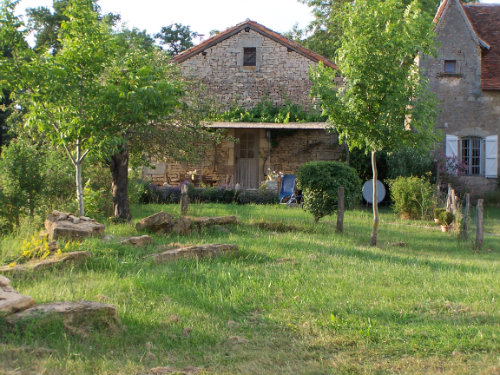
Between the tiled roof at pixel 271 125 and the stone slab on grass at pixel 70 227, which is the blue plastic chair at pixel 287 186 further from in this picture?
the stone slab on grass at pixel 70 227

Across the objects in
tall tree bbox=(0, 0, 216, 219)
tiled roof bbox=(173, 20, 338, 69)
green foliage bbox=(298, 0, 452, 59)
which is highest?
green foliage bbox=(298, 0, 452, 59)

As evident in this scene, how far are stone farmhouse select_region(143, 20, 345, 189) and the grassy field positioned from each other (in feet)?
34.9

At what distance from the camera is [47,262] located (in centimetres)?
694

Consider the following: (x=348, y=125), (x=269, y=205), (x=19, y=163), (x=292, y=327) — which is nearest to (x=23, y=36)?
(x=19, y=163)

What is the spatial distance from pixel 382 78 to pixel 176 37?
31872mm

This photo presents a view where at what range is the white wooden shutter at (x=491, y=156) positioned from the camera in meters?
19.3

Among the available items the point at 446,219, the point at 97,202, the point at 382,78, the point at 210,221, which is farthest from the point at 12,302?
the point at 446,219

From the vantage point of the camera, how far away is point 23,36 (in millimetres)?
9227

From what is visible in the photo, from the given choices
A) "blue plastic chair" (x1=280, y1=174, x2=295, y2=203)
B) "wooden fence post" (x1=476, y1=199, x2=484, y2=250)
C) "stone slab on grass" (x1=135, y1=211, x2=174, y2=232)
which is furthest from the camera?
"blue plastic chair" (x1=280, y1=174, x2=295, y2=203)

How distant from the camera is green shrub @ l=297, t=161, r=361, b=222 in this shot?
39.7 ft

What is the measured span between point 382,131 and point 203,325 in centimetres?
597

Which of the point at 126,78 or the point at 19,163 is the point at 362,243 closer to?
the point at 126,78

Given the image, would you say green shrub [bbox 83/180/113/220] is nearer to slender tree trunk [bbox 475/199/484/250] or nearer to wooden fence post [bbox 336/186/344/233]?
wooden fence post [bbox 336/186/344/233]

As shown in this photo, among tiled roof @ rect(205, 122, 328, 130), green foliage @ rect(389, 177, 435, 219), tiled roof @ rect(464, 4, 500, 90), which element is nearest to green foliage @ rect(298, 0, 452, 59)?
tiled roof @ rect(464, 4, 500, 90)
